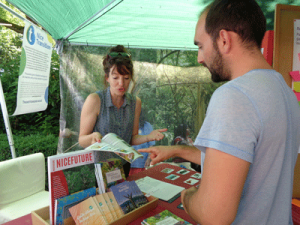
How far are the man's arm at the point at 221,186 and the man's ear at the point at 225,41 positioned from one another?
0.39 metres

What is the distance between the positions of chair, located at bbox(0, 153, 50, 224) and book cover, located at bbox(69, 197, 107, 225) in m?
1.57

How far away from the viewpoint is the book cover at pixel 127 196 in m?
1.06

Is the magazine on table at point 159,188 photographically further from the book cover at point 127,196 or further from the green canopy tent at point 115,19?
the green canopy tent at point 115,19

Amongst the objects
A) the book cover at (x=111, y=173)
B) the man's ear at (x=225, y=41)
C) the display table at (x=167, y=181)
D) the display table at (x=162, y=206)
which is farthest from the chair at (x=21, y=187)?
the man's ear at (x=225, y=41)

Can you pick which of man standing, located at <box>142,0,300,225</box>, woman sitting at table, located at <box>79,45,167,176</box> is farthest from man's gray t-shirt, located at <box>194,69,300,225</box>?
woman sitting at table, located at <box>79,45,167,176</box>

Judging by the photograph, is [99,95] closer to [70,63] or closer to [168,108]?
[70,63]

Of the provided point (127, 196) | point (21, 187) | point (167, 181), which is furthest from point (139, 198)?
point (21, 187)

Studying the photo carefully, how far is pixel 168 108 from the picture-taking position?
11.8 ft

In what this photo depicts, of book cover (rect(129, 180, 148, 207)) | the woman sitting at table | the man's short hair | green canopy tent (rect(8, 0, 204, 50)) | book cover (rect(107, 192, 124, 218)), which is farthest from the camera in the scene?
the woman sitting at table

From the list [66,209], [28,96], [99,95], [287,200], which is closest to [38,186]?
[28,96]

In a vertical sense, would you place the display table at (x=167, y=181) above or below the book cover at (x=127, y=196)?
below

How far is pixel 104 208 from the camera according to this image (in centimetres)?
99

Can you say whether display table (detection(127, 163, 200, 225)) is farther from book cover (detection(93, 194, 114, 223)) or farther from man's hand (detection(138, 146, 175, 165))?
man's hand (detection(138, 146, 175, 165))

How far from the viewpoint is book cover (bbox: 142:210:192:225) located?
1022 millimetres
